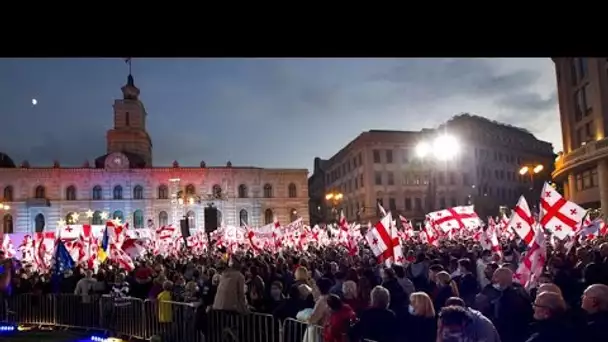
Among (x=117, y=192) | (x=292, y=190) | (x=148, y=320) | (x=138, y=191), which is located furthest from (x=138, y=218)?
(x=148, y=320)

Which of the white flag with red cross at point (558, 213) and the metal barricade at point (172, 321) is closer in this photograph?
the metal barricade at point (172, 321)

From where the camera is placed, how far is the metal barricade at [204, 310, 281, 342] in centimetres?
1021

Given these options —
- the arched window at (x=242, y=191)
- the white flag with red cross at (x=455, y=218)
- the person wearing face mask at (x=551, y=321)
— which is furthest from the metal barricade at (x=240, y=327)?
the arched window at (x=242, y=191)

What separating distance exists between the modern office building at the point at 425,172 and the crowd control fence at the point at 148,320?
191ft

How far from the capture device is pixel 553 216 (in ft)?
53.8

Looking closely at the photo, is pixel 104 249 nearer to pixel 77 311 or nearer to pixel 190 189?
pixel 77 311

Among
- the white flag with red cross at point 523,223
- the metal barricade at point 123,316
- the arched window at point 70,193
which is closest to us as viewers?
A: the metal barricade at point 123,316

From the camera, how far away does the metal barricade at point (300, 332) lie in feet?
26.5

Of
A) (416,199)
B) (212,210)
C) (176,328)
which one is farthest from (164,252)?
(416,199)

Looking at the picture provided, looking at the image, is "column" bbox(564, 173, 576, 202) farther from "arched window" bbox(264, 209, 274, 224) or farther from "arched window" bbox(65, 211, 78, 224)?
"arched window" bbox(65, 211, 78, 224)

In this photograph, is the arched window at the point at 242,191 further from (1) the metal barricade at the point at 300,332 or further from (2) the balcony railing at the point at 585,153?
(1) the metal barricade at the point at 300,332

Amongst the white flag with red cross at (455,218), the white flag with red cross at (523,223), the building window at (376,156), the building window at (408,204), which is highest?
the building window at (376,156)

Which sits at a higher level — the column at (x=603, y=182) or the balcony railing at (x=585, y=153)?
the balcony railing at (x=585, y=153)

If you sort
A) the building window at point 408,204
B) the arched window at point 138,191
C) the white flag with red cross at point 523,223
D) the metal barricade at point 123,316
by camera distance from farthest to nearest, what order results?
1. the building window at point 408,204
2. the arched window at point 138,191
3. the white flag with red cross at point 523,223
4. the metal barricade at point 123,316
